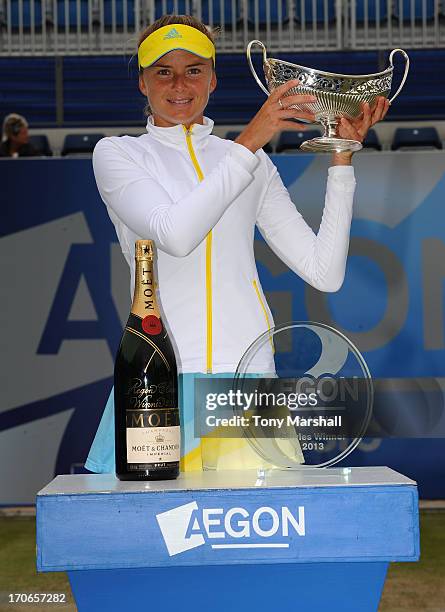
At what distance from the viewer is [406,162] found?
3760 millimetres

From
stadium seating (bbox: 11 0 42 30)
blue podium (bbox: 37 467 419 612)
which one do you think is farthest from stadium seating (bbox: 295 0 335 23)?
blue podium (bbox: 37 467 419 612)

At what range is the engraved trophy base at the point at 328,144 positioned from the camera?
103 centimetres

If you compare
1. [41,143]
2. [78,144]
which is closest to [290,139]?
[78,144]

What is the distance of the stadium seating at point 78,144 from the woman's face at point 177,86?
436 cm

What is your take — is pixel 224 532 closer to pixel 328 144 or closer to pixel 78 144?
pixel 328 144

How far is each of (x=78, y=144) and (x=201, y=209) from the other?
4.65m

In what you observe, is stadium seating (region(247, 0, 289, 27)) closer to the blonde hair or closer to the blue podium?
the blonde hair

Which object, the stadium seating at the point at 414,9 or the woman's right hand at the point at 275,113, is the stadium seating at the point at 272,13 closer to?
the stadium seating at the point at 414,9

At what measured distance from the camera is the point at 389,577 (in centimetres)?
299

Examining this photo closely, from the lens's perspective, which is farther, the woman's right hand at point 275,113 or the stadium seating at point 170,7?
the stadium seating at point 170,7

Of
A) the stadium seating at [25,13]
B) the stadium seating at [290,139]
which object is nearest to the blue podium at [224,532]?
the stadium seating at [290,139]

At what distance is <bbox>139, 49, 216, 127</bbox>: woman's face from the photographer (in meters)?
1.17

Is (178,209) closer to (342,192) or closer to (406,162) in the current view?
(342,192)

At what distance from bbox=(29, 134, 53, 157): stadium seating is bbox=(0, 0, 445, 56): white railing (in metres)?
1.15
